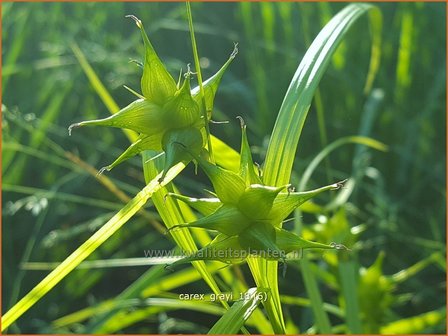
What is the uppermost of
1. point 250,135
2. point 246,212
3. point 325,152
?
point 246,212

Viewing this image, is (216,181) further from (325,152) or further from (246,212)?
(325,152)

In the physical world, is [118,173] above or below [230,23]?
below

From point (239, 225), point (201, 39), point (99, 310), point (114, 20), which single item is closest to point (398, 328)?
point (99, 310)

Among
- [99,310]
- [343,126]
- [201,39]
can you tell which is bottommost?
[99,310]

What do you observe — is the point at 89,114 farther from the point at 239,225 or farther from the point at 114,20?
the point at 239,225

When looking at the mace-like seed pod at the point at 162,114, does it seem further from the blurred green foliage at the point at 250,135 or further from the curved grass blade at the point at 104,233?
the blurred green foliage at the point at 250,135

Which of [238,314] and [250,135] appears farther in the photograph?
[250,135]

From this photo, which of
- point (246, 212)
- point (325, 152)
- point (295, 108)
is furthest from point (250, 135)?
point (246, 212)

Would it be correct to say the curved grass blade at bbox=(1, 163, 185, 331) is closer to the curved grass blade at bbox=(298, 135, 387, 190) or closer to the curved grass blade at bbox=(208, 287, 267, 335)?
the curved grass blade at bbox=(208, 287, 267, 335)
